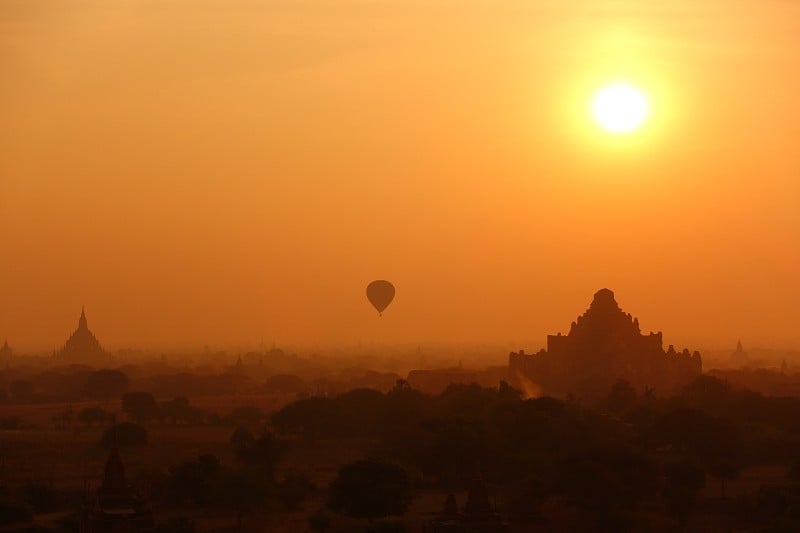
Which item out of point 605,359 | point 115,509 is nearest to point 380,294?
point 605,359

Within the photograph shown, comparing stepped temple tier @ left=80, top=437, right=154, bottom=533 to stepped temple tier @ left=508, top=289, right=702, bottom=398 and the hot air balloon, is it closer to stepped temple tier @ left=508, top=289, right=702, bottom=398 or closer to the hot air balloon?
stepped temple tier @ left=508, top=289, right=702, bottom=398

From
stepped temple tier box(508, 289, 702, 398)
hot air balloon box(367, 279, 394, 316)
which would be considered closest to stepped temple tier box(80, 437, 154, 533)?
stepped temple tier box(508, 289, 702, 398)

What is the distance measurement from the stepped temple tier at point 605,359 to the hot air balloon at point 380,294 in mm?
53482

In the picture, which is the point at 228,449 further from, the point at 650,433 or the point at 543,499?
the point at 543,499

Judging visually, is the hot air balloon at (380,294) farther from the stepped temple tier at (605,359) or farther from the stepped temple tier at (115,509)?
the stepped temple tier at (115,509)

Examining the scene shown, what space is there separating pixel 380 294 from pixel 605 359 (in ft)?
198

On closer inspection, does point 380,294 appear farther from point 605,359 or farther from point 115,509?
point 115,509

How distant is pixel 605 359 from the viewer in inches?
3794

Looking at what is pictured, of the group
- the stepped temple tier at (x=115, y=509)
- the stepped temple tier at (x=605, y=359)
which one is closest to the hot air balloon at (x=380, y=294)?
the stepped temple tier at (x=605, y=359)

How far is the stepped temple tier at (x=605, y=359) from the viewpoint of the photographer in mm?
96188

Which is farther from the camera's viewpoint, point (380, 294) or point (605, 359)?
point (380, 294)

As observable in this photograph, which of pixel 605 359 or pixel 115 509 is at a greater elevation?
pixel 605 359

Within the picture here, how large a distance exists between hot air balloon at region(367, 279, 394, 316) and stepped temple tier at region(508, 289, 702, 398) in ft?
175

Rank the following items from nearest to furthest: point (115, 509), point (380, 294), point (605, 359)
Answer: point (115, 509) → point (605, 359) → point (380, 294)
